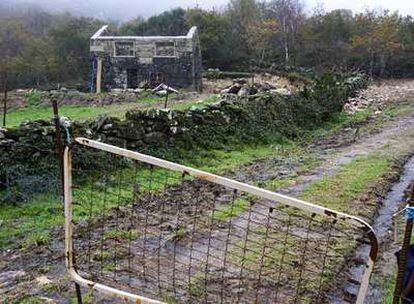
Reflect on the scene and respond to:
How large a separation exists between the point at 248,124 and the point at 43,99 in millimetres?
8986

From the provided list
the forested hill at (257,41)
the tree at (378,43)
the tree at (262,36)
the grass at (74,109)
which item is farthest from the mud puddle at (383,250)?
the tree at (262,36)

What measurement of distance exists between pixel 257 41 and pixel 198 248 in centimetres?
2549

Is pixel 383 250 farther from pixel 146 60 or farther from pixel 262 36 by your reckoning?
pixel 262 36

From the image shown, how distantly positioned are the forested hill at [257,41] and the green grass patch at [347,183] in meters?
17.6

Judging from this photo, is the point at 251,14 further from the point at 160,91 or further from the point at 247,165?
the point at 247,165

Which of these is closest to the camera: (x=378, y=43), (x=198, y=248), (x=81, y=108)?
(x=198, y=248)

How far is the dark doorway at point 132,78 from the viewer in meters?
19.8

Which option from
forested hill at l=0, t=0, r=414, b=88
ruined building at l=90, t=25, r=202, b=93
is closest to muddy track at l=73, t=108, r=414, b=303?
ruined building at l=90, t=25, r=202, b=93

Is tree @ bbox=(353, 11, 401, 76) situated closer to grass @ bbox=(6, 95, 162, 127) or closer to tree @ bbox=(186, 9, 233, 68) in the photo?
tree @ bbox=(186, 9, 233, 68)

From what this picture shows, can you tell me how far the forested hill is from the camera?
84.0ft

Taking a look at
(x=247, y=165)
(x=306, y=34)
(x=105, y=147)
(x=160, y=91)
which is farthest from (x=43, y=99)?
(x=306, y=34)

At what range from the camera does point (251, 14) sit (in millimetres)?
33469

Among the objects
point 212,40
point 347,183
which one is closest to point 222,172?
point 347,183

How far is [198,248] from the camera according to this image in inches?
204
